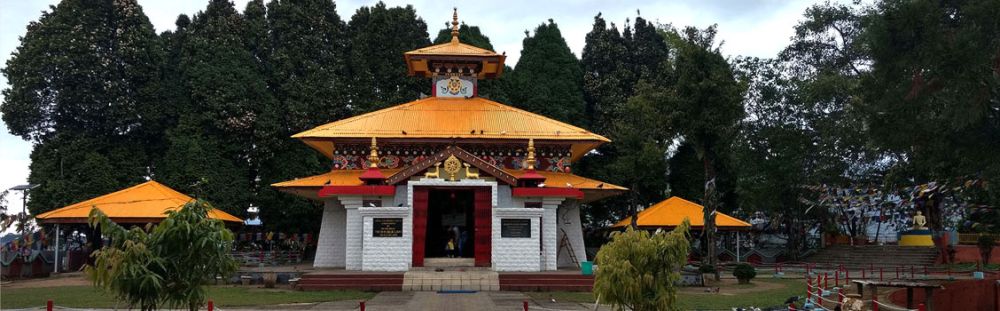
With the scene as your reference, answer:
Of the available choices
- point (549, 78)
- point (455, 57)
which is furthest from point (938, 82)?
point (549, 78)

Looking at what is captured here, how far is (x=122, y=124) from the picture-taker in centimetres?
3850

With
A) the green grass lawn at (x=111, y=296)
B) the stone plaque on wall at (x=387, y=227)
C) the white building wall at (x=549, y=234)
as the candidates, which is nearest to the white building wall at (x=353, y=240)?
the stone plaque on wall at (x=387, y=227)

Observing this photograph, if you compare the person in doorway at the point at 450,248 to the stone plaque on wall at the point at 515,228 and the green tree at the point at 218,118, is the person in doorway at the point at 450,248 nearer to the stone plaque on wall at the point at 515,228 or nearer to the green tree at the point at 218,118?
the stone plaque on wall at the point at 515,228

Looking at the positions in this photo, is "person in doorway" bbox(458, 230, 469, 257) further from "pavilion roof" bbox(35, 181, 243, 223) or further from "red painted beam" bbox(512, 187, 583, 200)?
"pavilion roof" bbox(35, 181, 243, 223)

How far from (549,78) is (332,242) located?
18877 mm

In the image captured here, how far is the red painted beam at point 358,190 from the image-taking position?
26.1m

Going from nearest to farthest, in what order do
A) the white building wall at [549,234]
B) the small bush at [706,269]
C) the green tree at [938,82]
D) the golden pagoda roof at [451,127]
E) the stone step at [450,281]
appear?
the green tree at [938,82]
the stone step at [450,281]
the small bush at [706,269]
the white building wall at [549,234]
the golden pagoda roof at [451,127]

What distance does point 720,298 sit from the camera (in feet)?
69.8

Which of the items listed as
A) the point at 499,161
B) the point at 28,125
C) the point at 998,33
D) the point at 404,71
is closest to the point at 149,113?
the point at 28,125

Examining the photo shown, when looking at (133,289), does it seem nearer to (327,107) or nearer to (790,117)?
(327,107)

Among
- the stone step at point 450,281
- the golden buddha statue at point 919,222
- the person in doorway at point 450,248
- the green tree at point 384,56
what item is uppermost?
the green tree at point 384,56

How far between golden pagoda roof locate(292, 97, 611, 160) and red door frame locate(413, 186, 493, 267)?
3569 millimetres

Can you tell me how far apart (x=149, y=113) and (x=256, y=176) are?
568 centimetres

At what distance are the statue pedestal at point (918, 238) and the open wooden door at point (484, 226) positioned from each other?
90.5ft
